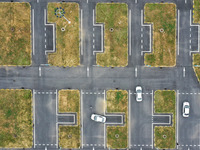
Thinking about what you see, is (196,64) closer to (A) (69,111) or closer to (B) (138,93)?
(B) (138,93)

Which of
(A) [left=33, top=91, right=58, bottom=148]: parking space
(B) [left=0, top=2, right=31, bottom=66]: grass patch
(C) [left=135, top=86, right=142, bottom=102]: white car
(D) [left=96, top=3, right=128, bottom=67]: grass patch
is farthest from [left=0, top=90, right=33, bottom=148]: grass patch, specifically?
(C) [left=135, top=86, right=142, bottom=102]: white car

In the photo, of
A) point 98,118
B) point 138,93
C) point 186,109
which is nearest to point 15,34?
point 98,118

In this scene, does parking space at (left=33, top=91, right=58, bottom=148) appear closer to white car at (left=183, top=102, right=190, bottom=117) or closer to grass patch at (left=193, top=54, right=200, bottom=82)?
white car at (left=183, top=102, right=190, bottom=117)

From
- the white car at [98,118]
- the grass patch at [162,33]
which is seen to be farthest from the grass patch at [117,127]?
the grass patch at [162,33]

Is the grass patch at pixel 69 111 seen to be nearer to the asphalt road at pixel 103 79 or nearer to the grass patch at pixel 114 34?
the asphalt road at pixel 103 79

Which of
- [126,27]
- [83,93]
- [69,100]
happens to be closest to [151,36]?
[126,27]

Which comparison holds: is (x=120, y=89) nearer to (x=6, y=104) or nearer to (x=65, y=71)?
(x=65, y=71)
